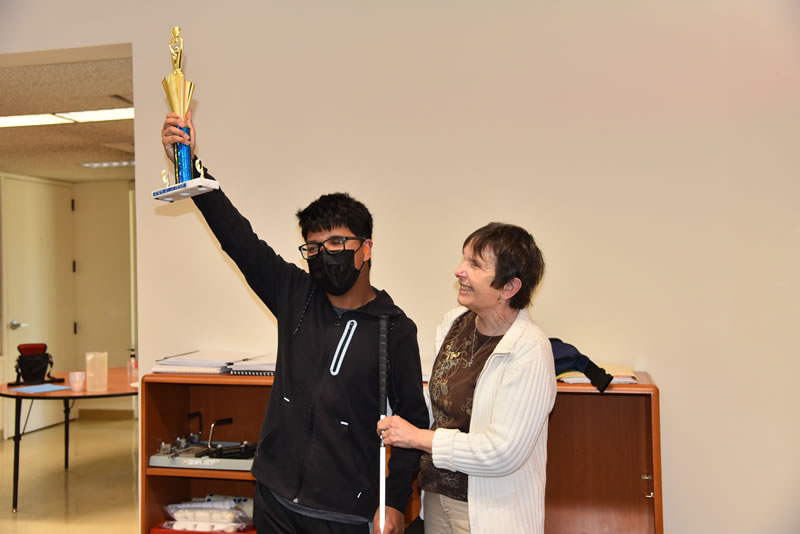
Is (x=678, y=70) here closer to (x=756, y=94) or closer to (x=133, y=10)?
(x=756, y=94)

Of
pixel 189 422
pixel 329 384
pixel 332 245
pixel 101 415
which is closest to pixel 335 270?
pixel 332 245

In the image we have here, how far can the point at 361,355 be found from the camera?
1815 millimetres

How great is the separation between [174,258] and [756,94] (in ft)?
8.08

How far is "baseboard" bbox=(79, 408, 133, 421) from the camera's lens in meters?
7.85

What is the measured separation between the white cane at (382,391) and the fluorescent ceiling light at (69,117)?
393cm

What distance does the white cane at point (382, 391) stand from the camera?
1700 millimetres

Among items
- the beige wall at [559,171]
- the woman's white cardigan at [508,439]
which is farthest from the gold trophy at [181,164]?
the beige wall at [559,171]

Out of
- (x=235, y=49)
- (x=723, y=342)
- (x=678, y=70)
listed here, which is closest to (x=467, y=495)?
(x=723, y=342)

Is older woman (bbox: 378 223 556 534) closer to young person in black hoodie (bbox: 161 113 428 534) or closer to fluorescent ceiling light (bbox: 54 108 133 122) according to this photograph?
young person in black hoodie (bbox: 161 113 428 534)

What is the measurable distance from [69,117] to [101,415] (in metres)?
3.92

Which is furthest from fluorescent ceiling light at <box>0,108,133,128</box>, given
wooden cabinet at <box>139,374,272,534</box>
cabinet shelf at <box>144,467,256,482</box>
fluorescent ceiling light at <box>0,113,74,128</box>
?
cabinet shelf at <box>144,467,256,482</box>

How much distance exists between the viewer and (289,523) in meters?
1.78

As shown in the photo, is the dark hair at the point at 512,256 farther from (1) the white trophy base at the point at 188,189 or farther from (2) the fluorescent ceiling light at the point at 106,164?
(2) the fluorescent ceiling light at the point at 106,164

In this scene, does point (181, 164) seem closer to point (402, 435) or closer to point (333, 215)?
point (333, 215)
